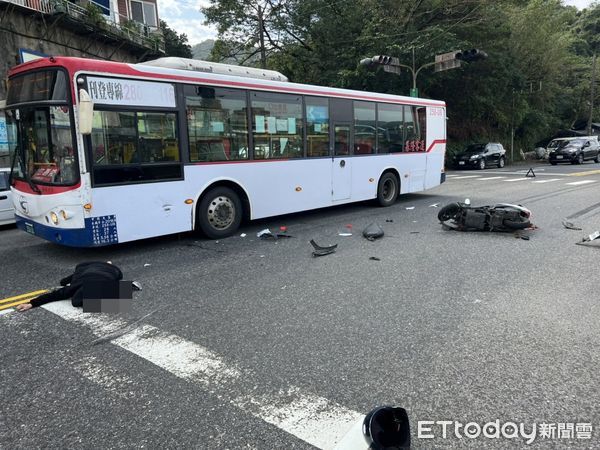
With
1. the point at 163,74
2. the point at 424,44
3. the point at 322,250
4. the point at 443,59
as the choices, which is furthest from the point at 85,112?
the point at 424,44

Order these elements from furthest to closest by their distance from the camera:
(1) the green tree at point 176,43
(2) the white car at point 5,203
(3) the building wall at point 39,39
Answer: (1) the green tree at point 176,43 → (3) the building wall at point 39,39 → (2) the white car at point 5,203

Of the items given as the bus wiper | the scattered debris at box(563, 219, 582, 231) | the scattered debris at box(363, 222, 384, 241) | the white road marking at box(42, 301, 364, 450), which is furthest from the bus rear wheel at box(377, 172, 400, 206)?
the white road marking at box(42, 301, 364, 450)

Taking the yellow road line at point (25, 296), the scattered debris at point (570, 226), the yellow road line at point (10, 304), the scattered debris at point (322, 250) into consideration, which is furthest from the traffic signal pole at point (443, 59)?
the yellow road line at point (10, 304)

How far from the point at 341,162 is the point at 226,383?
25.2 feet

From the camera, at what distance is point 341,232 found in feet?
28.4

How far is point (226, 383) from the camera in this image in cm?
324

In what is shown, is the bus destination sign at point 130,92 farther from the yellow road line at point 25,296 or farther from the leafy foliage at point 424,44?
the leafy foliage at point 424,44

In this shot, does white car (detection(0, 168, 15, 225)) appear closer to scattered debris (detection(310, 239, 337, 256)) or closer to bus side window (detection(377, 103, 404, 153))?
scattered debris (detection(310, 239, 337, 256))

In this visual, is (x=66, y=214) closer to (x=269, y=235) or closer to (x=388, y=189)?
(x=269, y=235)

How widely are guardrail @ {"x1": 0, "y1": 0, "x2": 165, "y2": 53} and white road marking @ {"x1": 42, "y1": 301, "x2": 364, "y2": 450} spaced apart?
18.9 m

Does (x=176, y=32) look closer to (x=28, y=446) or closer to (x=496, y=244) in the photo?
(x=496, y=244)

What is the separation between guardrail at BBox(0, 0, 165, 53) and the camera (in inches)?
754

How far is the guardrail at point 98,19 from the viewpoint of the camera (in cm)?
1916

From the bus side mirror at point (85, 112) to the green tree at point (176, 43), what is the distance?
41788 millimetres
